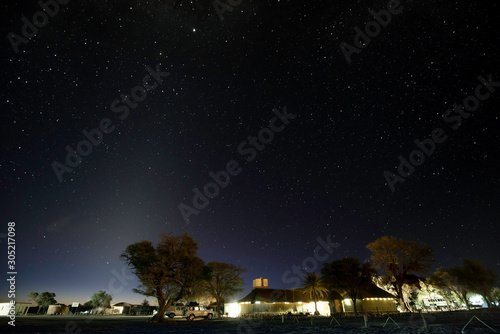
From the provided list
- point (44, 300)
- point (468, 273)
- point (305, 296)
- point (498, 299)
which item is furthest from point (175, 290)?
point (498, 299)

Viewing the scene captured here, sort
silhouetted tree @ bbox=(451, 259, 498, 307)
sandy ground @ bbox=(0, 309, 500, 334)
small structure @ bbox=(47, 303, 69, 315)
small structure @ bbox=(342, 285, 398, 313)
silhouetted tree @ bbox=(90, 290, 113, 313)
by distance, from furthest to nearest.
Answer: silhouetted tree @ bbox=(90, 290, 113, 313), small structure @ bbox=(47, 303, 69, 315), silhouetted tree @ bbox=(451, 259, 498, 307), small structure @ bbox=(342, 285, 398, 313), sandy ground @ bbox=(0, 309, 500, 334)

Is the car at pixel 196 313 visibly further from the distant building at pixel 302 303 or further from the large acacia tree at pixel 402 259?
the large acacia tree at pixel 402 259

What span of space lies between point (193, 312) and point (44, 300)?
107m

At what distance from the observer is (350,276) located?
57.2 meters

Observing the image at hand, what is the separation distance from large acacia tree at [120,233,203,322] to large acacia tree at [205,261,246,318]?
1784 centimetres

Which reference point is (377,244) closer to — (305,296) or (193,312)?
(305,296)

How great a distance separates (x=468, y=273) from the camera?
72.4m

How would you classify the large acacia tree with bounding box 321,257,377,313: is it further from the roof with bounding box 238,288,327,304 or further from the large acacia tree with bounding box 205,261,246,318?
the large acacia tree with bounding box 205,261,246,318

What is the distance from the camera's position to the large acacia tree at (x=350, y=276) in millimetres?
56809

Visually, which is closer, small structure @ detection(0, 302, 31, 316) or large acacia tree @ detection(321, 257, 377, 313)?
small structure @ detection(0, 302, 31, 316)

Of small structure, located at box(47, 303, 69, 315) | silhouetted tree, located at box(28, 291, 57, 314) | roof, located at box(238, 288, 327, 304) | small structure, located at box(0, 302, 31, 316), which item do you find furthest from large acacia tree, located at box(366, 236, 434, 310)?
silhouetted tree, located at box(28, 291, 57, 314)

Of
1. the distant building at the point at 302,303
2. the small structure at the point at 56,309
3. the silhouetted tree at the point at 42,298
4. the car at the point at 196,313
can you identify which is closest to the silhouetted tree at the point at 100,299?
the silhouetted tree at the point at 42,298

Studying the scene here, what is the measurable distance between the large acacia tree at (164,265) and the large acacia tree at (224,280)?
58.5 feet

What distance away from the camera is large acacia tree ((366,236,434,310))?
5397cm
